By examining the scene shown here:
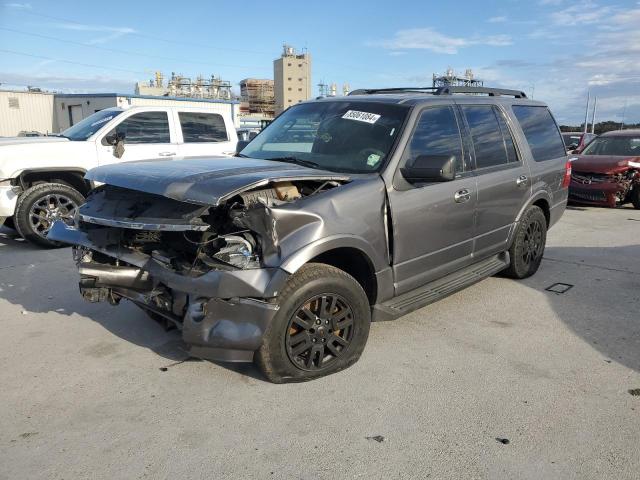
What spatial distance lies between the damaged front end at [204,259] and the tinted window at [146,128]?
16.1 feet

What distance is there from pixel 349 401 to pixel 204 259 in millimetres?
1237

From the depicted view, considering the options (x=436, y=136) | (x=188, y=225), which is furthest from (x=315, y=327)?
(x=436, y=136)

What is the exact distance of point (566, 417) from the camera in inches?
118

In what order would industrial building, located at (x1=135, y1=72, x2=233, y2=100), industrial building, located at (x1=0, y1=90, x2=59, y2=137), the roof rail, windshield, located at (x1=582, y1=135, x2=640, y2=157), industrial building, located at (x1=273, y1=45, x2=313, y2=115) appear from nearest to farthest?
the roof rail < windshield, located at (x1=582, y1=135, x2=640, y2=157) < industrial building, located at (x1=0, y1=90, x2=59, y2=137) < industrial building, located at (x1=135, y1=72, x2=233, y2=100) < industrial building, located at (x1=273, y1=45, x2=313, y2=115)

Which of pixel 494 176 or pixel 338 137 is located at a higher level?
pixel 338 137

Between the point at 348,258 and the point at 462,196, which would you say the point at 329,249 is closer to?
the point at 348,258

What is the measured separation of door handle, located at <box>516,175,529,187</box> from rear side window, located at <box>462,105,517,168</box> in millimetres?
196

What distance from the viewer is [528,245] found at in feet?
18.4

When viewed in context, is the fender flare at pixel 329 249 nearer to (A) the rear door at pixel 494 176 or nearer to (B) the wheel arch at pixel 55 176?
A: (A) the rear door at pixel 494 176

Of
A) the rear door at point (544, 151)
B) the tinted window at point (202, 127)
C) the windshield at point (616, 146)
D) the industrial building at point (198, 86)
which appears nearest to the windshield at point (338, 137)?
the rear door at point (544, 151)

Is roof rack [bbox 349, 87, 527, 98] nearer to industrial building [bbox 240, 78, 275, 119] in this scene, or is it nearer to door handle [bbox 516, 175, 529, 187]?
door handle [bbox 516, 175, 529, 187]

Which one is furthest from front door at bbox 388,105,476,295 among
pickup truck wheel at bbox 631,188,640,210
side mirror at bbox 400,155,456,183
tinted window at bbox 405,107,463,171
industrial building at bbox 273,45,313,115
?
industrial building at bbox 273,45,313,115

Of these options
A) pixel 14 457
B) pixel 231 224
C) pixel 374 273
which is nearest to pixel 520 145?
pixel 374 273

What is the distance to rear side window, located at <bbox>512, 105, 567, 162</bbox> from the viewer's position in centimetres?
544
